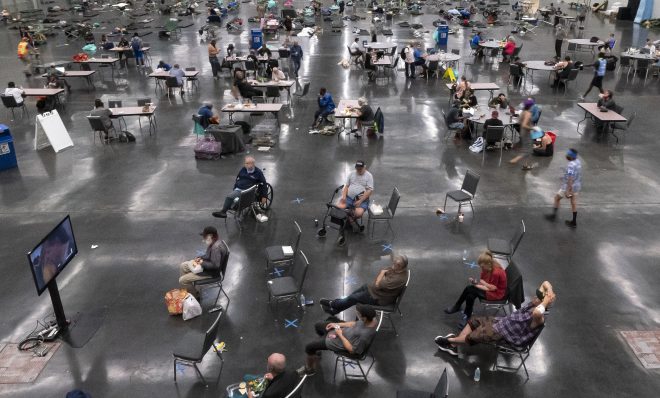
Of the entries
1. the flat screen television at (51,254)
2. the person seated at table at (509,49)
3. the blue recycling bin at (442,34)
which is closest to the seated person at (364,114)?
the flat screen television at (51,254)

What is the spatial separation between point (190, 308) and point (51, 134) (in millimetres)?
8987

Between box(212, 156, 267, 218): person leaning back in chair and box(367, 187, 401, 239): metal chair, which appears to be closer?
box(367, 187, 401, 239): metal chair

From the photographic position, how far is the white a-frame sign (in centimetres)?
1357

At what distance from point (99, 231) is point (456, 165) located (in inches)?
321

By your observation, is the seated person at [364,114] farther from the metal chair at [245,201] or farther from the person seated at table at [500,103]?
the metal chair at [245,201]

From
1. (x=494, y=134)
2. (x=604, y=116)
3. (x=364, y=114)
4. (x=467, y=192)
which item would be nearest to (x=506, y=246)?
(x=467, y=192)

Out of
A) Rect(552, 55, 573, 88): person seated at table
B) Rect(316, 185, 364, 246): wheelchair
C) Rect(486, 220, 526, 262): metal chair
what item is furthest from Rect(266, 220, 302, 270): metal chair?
Rect(552, 55, 573, 88): person seated at table

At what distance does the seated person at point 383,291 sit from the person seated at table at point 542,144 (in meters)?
7.63

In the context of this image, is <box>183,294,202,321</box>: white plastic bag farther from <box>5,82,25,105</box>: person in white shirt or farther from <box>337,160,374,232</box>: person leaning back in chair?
<box>5,82,25,105</box>: person in white shirt

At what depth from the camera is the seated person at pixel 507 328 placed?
20.0ft

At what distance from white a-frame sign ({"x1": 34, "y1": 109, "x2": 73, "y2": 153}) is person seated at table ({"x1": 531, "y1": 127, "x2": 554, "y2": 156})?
12437 millimetres

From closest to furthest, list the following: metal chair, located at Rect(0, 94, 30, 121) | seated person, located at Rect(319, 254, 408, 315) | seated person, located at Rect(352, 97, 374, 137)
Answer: seated person, located at Rect(319, 254, 408, 315), seated person, located at Rect(352, 97, 374, 137), metal chair, located at Rect(0, 94, 30, 121)

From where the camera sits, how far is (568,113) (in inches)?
631

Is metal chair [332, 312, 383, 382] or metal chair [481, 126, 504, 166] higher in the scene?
metal chair [481, 126, 504, 166]
